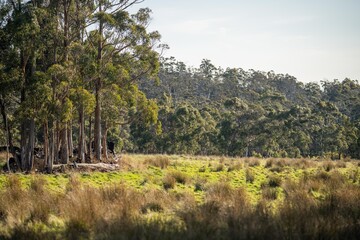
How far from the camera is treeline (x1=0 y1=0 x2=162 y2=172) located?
1644cm

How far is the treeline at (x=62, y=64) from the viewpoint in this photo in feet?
53.9

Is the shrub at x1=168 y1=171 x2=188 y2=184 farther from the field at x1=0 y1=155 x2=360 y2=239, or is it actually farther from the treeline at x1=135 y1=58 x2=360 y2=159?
the treeline at x1=135 y1=58 x2=360 y2=159

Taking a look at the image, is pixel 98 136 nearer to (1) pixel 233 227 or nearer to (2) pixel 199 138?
(1) pixel 233 227

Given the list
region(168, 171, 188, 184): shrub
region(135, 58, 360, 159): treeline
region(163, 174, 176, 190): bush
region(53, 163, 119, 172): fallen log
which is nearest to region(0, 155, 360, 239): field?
region(163, 174, 176, 190): bush

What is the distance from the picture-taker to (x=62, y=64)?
59.2 feet

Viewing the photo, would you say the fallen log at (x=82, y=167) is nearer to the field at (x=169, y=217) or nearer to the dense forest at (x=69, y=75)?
the dense forest at (x=69, y=75)

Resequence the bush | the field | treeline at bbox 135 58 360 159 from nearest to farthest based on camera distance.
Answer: the field
the bush
treeline at bbox 135 58 360 159

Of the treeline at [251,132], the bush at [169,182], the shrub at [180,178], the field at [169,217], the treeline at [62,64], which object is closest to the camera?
the field at [169,217]

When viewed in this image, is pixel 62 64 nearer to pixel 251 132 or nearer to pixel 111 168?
pixel 111 168

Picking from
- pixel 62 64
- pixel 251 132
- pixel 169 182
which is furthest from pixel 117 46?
pixel 251 132

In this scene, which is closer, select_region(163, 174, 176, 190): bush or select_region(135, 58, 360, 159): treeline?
select_region(163, 174, 176, 190): bush

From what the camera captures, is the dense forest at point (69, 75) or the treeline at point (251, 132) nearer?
the dense forest at point (69, 75)

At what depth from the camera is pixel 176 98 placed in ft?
289

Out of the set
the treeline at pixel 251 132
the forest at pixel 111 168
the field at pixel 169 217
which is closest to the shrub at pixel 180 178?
the forest at pixel 111 168
